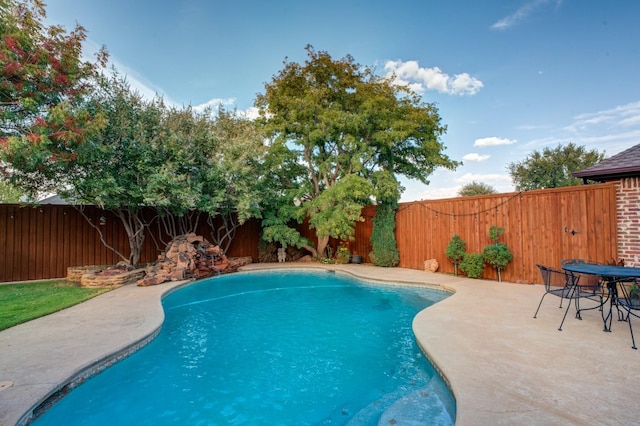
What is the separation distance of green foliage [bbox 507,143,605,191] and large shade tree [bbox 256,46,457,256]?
44.2ft

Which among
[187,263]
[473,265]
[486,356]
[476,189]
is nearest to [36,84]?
[187,263]

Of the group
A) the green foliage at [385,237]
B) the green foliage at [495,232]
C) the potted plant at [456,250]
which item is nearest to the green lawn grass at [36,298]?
the green foliage at [385,237]

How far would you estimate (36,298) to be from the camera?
662cm

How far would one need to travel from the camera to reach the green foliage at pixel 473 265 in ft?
27.5

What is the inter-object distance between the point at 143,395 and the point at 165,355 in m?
0.96

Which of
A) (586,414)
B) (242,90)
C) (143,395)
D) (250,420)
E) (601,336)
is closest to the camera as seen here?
(586,414)

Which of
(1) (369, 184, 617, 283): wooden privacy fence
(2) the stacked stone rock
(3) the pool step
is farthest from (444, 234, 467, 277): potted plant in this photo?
(2) the stacked stone rock

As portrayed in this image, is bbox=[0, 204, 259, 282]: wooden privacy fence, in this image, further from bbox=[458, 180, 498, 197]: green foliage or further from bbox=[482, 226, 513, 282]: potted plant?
bbox=[458, 180, 498, 197]: green foliage

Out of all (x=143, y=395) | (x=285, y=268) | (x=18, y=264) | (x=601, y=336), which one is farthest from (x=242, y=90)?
(x=601, y=336)

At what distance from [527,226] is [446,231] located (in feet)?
7.43

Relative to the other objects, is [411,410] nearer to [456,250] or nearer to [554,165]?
[456,250]

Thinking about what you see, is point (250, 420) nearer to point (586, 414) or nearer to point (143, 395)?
point (143, 395)

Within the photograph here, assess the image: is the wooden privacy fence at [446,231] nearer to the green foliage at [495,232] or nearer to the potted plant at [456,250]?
the green foliage at [495,232]

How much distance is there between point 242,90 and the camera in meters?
11.6
